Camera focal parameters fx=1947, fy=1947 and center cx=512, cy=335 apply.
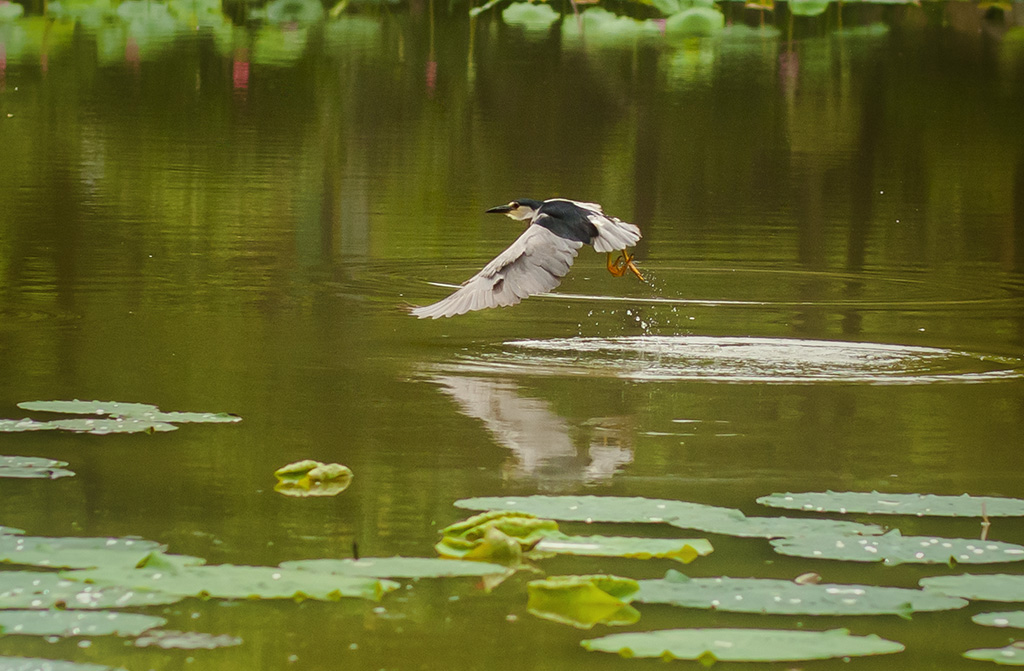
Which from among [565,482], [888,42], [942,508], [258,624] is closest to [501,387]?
[565,482]

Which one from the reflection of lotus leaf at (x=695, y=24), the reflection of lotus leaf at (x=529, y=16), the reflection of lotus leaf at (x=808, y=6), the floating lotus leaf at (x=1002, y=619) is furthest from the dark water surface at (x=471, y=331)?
the reflection of lotus leaf at (x=808, y=6)

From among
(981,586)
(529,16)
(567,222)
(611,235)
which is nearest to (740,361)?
(611,235)

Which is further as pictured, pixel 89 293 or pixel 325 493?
pixel 89 293

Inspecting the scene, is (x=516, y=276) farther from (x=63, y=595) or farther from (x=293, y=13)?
(x=293, y=13)

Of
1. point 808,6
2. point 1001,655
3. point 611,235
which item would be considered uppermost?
point 808,6

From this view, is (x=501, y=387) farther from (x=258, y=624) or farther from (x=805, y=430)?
(x=258, y=624)

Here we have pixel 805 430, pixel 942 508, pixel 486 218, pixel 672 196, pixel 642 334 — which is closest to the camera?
pixel 942 508

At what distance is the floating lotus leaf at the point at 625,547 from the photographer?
543 centimetres

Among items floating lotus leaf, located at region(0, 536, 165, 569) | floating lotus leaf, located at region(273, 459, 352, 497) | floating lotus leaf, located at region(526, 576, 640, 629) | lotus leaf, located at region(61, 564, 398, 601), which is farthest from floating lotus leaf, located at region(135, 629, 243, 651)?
floating lotus leaf, located at region(273, 459, 352, 497)

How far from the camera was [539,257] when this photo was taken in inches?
330

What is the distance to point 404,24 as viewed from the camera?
37.4 meters

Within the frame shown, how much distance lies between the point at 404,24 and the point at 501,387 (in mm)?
29844

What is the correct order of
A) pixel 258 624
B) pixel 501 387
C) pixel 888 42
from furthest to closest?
pixel 888 42, pixel 501 387, pixel 258 624

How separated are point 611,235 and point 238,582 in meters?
4.09
